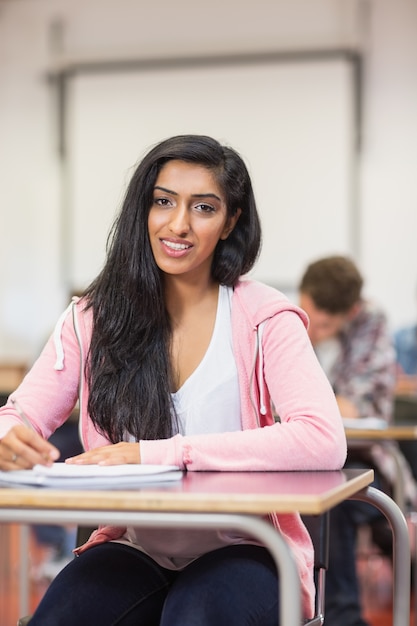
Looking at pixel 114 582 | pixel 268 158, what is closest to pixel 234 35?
pixel 268 158

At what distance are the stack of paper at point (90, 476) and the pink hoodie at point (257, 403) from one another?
105 millimetres

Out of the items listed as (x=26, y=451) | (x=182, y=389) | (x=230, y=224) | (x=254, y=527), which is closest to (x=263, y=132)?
(x=230, y=224)

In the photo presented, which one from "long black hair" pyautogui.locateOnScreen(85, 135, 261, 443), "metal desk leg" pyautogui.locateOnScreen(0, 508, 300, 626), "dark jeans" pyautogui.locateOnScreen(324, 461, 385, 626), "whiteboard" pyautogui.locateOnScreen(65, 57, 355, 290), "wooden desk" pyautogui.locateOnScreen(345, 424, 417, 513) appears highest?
"whiteboard" pyautogui.locateOnScreen(65, 57, 355, 290)

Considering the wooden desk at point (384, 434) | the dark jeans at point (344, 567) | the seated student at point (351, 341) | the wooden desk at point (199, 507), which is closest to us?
the wooden desk at point (199, 507)

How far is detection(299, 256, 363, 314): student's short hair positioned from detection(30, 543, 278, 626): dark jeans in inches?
85.7

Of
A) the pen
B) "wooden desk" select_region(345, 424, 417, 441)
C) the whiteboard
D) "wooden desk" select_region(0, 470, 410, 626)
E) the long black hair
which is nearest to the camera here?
"wooden desk" select_region(0, 470, 410, 626)

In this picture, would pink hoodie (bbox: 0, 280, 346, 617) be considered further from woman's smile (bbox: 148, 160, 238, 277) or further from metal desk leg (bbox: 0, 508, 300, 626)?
metal desk leg (bbox: 0, 508, 300, 626)

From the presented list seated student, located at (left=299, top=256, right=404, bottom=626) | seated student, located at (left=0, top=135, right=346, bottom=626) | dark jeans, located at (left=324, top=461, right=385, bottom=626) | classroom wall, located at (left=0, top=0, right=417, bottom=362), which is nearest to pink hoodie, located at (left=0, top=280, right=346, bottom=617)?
seated student, located at (left=0, top=135, right=346, bottom=626)

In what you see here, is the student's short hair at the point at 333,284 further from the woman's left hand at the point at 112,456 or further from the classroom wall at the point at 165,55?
the classroom wall at the point at 165,55

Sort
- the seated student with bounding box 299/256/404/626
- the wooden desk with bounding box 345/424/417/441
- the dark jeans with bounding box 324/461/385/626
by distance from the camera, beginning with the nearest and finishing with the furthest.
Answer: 1. the wooden desk with bounding box 345/424/417/441
2. the dark jeans with bounding box 324/461/385/626
3. the seated student with bounding box 299/256/404/626

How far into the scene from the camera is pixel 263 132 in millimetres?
6992

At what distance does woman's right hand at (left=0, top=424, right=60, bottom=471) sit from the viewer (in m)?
1.42

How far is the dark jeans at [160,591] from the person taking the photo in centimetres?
142

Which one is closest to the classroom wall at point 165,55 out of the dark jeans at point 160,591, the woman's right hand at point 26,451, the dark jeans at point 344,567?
the dark jeans at point 344,567
